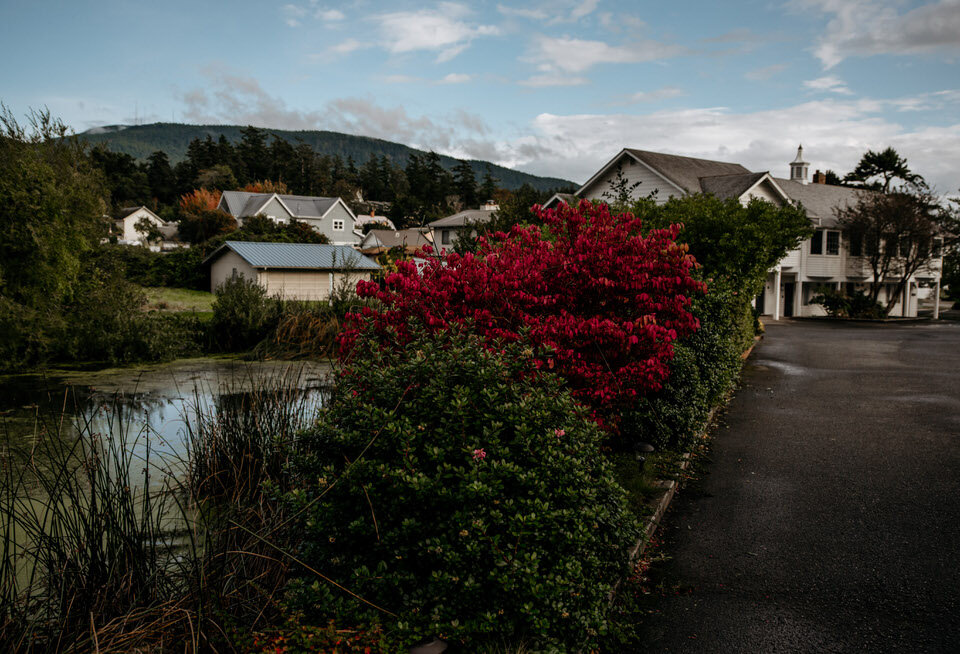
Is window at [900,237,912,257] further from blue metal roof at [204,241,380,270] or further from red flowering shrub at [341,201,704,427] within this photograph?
red flowering shrub at [341,201,704,427]

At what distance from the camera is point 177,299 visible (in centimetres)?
3759

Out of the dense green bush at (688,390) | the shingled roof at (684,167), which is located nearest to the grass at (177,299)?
the shingled roof at (684,167)

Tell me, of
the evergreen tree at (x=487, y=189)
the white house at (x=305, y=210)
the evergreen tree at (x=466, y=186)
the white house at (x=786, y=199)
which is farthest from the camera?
the evergreen tree at (x=466, y=186)

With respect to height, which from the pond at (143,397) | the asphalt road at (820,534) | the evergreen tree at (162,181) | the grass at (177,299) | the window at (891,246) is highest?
the evergreen tree at (162,181)

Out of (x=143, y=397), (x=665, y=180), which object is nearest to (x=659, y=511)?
(x=143, y=397)

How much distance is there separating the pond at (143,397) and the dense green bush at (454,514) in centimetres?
334

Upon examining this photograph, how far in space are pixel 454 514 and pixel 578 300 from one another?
14.3 ft

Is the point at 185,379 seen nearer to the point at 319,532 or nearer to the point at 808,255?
the point at 319,532

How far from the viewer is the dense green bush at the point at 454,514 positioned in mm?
3568

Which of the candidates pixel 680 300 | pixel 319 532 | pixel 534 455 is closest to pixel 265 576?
pixel 319 532

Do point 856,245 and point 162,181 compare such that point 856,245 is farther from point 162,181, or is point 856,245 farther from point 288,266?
point 162,181

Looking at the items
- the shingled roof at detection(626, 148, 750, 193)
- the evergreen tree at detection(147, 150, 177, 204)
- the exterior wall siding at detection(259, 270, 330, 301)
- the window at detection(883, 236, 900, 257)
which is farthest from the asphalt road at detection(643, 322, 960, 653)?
the evergreen tree at detection(147, 150, 177, 204)

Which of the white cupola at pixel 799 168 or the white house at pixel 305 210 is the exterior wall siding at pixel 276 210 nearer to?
Result: the white house at pixel 305 210

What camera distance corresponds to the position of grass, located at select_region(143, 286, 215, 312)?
1264 inches
